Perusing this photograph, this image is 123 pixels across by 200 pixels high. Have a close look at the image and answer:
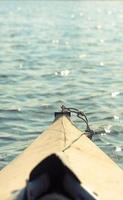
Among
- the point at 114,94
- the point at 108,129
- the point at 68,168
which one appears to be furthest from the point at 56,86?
the point at 68,168

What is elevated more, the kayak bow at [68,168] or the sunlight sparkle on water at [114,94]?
the sunlight sparkle on water at [114,94]

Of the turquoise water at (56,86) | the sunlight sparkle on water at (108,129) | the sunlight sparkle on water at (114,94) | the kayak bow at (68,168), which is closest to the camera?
A: the kayak bow at (68,168)

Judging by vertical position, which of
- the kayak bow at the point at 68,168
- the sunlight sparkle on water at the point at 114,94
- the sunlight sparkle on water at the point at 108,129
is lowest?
the sunlight sparkle on water at the point at 108,129

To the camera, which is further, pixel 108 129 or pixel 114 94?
pixel 114 94

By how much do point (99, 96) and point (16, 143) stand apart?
21.8 ft

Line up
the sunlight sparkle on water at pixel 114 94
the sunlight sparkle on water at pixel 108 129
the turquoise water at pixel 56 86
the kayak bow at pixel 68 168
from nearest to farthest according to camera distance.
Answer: the kayak bow at pixel 68 168, the turquoise water at pixel 56 86, the sunlight sparkle on water at pixel 108 129, the sunlight sparkle on water at pixel 114 94

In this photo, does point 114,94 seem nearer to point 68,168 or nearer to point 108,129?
point 108,129

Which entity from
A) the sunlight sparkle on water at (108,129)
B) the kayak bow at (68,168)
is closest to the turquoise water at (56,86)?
the sunlight sparkle on water at (108,129)

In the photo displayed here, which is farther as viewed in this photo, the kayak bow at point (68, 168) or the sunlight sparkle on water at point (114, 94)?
the sunlight sparkle on water at point (114, 94)

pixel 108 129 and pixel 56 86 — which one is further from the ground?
pixel 56 86

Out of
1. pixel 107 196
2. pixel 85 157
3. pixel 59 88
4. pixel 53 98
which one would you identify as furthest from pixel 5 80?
pixel 107 196

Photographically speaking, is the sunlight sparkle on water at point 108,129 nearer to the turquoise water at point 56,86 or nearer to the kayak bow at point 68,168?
the turquoise water at point 56,86

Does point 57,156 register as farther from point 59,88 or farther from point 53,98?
point 59,88

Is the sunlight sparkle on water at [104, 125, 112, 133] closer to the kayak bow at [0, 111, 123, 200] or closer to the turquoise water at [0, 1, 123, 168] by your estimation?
the turquoise water at [0, 1, 123, 168]
